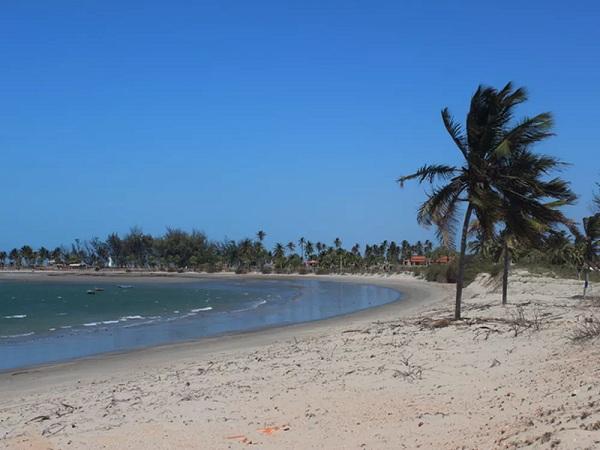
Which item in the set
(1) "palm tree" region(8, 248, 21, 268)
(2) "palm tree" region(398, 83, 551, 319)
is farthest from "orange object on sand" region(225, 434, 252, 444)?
(1) "palm tree" region(8, 248, 21, 268)

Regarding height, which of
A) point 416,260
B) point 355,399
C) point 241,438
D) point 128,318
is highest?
point 416,260

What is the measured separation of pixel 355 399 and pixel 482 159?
9.67 m

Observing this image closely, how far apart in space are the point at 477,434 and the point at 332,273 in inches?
4346

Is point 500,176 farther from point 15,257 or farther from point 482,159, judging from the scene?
point 15,257

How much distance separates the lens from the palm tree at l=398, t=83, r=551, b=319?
A: 1614cm

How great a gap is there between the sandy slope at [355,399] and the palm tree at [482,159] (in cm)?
332

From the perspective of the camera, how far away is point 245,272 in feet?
422

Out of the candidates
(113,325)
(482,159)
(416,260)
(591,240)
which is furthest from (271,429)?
(416,260)

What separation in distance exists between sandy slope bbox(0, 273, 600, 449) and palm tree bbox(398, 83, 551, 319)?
332 centimetres

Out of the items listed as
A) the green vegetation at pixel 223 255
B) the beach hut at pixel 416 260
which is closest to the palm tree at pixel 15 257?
the green vegetation at pixel 223 255

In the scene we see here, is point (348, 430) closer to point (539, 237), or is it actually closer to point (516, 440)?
point (516, 440)

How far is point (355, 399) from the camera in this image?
861cm

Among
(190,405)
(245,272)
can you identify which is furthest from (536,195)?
(245,272)

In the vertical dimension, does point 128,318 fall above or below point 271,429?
below
